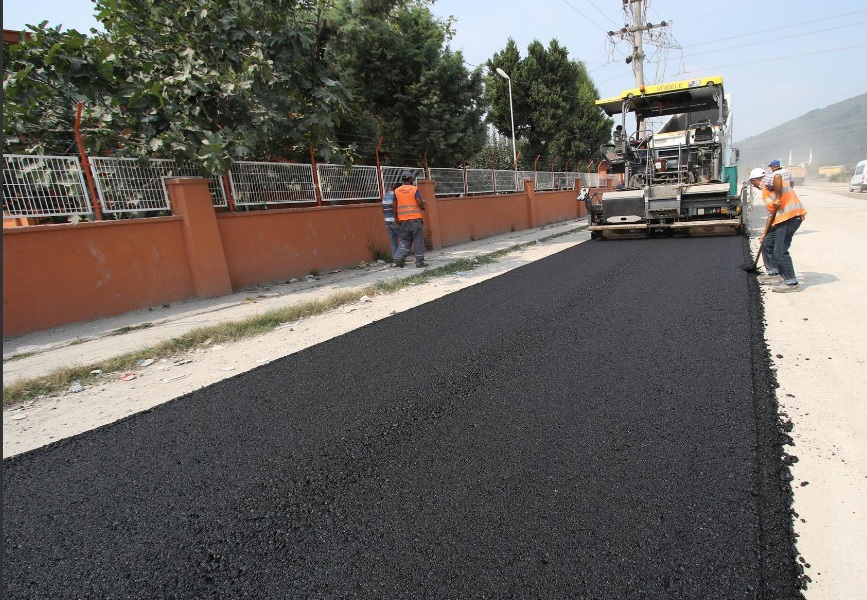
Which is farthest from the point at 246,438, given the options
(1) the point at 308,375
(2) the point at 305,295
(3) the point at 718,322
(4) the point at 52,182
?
(4) the point at 52,182

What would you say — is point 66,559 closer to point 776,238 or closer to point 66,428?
point 66,428

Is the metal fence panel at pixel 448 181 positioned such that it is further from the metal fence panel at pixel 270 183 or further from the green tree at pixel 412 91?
the metal fence panel at pixel 270 183

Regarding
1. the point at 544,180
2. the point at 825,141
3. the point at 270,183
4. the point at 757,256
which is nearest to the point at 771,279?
the point at 757,256

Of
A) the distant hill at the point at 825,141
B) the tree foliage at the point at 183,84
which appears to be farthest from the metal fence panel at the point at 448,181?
the distant hill at the point at 825,141

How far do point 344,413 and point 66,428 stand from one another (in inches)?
73.2

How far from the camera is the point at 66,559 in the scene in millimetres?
2064

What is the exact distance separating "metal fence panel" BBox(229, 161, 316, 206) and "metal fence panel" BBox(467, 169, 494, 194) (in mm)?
5826

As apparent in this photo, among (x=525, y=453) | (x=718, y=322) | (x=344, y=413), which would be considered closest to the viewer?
(x=525, y=453)

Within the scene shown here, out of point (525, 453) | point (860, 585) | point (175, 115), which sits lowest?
point (860, 585)

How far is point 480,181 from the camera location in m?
14.2

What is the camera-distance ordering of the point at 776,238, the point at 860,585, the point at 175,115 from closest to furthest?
the point at 860,585
the point at 776,238
the point at 175,115

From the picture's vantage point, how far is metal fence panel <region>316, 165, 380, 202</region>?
30.1ft

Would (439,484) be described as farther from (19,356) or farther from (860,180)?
(860,180)

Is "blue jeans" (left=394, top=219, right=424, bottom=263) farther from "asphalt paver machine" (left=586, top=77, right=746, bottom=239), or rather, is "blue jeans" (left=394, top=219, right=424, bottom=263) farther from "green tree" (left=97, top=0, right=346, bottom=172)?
"asphalt paver machine" (left=586, top=77, right=746, bottom=239)
